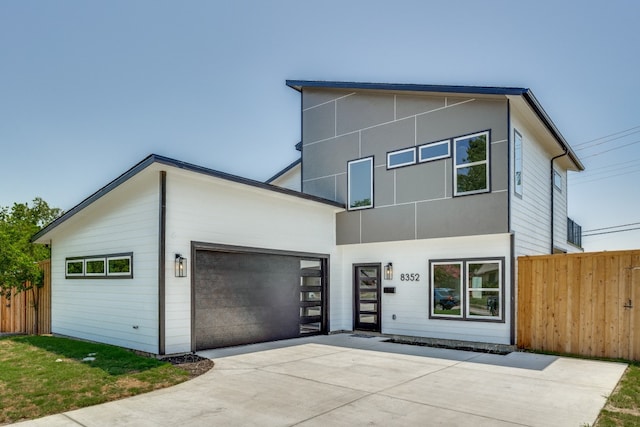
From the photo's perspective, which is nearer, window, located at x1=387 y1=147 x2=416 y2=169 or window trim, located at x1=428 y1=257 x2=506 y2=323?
window trim, located at x1=428 y1=257 x2=506 y2=323

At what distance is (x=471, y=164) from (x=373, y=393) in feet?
19.9

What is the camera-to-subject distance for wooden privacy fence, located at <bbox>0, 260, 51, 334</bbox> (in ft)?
39.7

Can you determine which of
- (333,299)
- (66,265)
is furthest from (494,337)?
(66,265)

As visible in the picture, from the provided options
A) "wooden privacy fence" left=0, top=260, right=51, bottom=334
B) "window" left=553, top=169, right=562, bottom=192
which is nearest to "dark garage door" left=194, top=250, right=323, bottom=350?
"wooden privacy fence" left=0, top=260, right=51, bottom=334

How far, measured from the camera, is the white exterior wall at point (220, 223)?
26.4ft

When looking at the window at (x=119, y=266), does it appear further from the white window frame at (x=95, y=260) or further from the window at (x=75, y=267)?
the window at (x=75, y=267)

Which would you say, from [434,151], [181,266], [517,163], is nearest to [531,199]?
[517,163]

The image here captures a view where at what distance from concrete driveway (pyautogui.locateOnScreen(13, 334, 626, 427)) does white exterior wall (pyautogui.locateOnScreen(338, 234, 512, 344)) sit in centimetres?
122

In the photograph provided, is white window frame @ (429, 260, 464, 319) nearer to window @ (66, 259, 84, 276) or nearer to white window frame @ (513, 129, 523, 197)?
white window frame @ (513, 129, 523, 197)

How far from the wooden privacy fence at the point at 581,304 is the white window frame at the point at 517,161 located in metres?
1.61

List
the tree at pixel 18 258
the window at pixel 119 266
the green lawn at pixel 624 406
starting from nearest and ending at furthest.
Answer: the green lawn at pixel 624 406, the window at pixel 119 266, the tree at pixel 18 258

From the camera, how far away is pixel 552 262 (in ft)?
29.0

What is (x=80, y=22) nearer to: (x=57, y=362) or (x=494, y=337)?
(x=57, y=362)

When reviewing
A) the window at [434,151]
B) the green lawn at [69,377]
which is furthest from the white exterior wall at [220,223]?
the window at [434,151]
